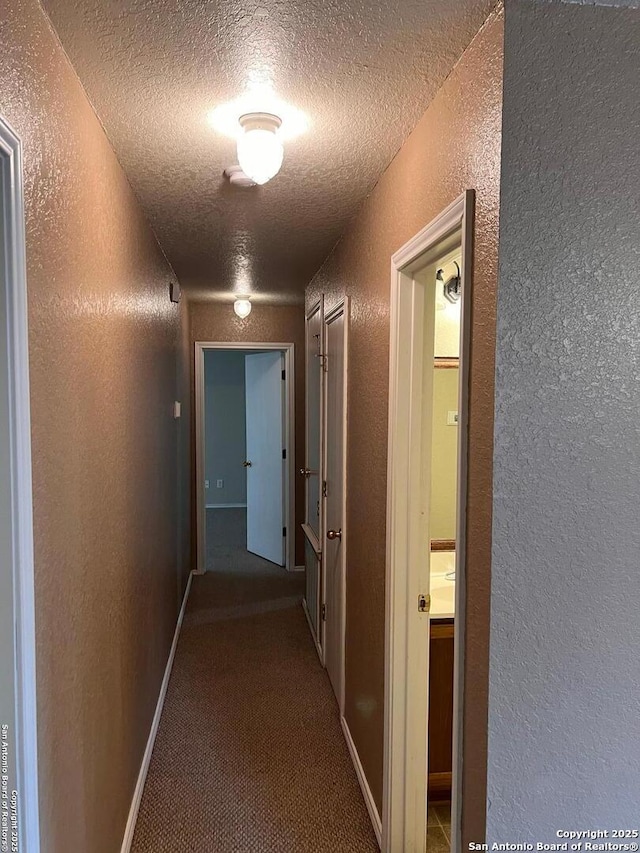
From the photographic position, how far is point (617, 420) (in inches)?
45.6

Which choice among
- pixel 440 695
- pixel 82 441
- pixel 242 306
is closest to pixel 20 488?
pixel 82 441

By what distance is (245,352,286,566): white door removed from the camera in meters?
5.03

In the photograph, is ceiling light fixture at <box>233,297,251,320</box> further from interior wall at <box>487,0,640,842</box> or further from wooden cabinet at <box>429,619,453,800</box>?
interior wall at <box>487,0,640,842</box>

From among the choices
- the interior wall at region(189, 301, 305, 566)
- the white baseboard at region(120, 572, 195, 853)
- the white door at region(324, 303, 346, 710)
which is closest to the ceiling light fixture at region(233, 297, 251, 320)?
the interior wall at region(189, 301, 305, 566)

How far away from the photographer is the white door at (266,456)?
16.5 feet

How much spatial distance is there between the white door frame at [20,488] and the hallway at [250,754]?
124 centimetres

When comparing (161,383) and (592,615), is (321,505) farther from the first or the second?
(592,615)

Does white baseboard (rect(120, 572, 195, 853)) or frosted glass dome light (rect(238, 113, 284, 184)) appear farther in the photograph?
white baseboard (rect(120, 572, 195, 853))

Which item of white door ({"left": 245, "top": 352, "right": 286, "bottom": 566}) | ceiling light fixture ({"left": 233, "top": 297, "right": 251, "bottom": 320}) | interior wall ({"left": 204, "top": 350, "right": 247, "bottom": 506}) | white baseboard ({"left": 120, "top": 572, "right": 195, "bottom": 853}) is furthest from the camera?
interior wall ({"left": 204, "top": 350, "right": 247, "bottom": 506})

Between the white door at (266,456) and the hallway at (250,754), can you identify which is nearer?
the hallway at (250,754)

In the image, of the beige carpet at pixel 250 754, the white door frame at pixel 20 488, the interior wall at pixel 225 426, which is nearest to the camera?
the white door frame at pixel 20 488

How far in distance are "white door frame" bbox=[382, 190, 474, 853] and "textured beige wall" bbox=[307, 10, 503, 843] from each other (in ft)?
0.35

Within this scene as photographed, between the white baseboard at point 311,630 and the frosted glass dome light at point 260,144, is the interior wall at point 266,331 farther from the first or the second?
the frosted glass dome light at point 260,144

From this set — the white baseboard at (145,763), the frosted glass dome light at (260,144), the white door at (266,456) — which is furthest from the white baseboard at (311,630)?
the frosted glass dome light at (260,144)
